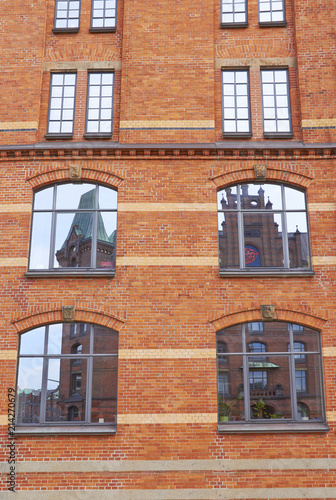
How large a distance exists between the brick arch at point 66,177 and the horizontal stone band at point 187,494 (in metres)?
7.16

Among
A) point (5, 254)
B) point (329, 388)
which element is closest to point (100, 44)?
point (5, 254)

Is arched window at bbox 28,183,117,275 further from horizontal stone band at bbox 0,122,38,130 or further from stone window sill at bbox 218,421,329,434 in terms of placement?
stone window sill at bbox 218,421,329,434

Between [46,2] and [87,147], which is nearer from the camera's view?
[87,147]

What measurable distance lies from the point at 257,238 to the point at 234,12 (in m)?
6.58

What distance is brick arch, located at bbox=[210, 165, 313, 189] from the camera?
14414mm

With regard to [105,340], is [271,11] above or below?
above

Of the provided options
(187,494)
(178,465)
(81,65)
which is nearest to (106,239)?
(81,65)

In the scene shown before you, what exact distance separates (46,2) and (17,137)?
4238mm

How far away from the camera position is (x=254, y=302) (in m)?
13.6

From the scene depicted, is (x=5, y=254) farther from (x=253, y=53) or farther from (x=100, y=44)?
(x=253, y=53)

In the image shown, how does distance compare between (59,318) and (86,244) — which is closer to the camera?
(59,318)

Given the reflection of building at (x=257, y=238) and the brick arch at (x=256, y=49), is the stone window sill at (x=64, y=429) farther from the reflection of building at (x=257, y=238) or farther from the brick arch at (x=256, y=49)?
the brick arch at (x=256, y=49)

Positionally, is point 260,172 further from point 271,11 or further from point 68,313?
point 68,313

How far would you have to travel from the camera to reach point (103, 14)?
1611 centimetres
